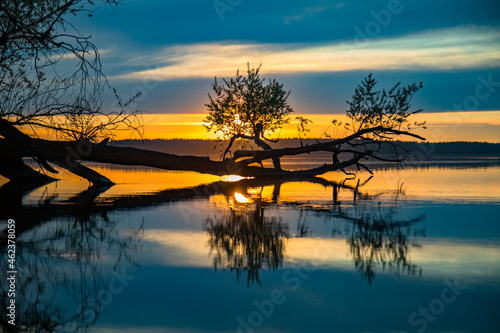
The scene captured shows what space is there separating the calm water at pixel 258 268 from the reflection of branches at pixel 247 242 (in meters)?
0.03

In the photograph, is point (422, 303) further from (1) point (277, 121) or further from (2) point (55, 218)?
(1) point (277, 121)

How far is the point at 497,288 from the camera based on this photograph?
24.8 feet

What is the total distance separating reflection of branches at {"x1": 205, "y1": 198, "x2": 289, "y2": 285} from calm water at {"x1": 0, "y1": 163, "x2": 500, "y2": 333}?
3cm

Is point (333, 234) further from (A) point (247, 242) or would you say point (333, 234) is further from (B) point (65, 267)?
(B) point (65, 267)

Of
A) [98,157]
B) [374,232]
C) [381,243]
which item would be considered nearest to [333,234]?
[374,232]

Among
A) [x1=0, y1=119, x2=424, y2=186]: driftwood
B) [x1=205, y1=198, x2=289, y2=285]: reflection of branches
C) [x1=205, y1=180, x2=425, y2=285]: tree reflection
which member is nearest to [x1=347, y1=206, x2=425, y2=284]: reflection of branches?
[x1=205, y1=180, x2=425, y2=285]: tree reflection

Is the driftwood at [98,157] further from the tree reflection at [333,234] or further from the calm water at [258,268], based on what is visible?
the tree reflection at [333,234]

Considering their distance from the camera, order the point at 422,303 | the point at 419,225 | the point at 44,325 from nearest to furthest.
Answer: the point at 44,325
the point at 422,303
the point at 419,225

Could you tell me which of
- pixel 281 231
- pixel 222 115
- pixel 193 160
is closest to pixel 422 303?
pixel 281 231

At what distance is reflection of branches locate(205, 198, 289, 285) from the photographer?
902cm

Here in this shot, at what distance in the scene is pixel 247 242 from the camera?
36.2 feet

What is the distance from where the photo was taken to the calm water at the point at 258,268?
6379 millimetres

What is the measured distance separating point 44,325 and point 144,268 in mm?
2777

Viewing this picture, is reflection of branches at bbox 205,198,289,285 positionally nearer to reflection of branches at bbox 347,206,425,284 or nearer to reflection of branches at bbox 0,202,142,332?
reflection of branches at bbox 347,206,425,284
